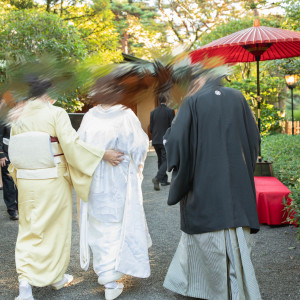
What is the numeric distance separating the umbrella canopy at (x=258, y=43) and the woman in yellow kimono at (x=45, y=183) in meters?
2.18

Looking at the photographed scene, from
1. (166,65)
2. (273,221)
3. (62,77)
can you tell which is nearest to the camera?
(62,77)

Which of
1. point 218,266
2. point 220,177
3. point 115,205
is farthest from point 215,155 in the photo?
point 115,205

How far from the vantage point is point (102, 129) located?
3.54 m

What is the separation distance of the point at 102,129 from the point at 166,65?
1.82 metres

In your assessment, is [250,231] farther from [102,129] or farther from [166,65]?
[166,65]

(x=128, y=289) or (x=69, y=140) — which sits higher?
A: (x=69, y=140)

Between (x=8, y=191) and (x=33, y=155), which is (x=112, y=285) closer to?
(x=33, y=155)

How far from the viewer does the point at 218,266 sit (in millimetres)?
2998

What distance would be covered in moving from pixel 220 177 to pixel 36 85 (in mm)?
1980

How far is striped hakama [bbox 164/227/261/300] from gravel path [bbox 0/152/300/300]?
33cm

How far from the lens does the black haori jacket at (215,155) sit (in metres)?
2.93

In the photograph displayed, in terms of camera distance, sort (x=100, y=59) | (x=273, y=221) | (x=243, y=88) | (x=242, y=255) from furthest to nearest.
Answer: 1. (x=243, y=88)
2. (x=273, y=221)
3. (x=242, y=255)
4. (x=100, y=59)

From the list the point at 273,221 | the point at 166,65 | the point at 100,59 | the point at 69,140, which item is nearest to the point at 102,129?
the point at 69,140

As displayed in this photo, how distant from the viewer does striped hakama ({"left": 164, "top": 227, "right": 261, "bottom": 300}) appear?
293 cm
